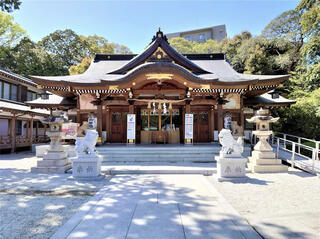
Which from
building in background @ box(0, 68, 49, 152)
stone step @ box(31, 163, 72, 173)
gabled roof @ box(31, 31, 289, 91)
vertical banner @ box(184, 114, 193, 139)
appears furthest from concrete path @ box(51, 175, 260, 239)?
building in background @ box(0, 68, 49, 152)

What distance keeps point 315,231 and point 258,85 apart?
8.32 meters

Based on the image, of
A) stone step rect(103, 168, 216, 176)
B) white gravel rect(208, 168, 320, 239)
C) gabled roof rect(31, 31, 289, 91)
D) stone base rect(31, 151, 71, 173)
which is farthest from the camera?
gabled roof rect(31, 31, 289, 91)

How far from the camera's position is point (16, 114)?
14.0 m

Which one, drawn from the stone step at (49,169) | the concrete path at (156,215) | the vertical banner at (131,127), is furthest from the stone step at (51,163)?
the vertical banner at (131,127)

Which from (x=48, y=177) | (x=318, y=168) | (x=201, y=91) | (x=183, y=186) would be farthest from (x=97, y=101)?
(x=318, y=168)

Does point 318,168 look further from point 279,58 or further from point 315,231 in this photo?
point 279,58

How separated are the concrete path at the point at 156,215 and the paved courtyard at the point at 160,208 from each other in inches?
0.6

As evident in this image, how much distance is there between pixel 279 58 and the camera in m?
19.8

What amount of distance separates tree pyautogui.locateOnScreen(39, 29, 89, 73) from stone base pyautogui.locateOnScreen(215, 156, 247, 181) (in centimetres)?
2830

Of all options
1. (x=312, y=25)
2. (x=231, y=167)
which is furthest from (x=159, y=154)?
Result: (x=312, y=25)

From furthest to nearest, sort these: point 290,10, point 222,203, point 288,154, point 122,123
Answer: point 290,10, point 122,123, point 288,154, point 222,203

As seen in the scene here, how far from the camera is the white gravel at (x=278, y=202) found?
2893mm

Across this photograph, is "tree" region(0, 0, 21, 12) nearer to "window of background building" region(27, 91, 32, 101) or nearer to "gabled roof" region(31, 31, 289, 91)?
"gabled roof" region(31, 31, 289, 91)

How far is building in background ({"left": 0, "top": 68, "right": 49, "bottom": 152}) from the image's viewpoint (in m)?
13.1
